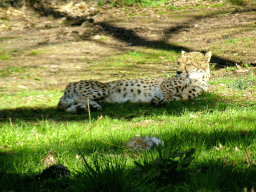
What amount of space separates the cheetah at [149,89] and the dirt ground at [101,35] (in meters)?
2.62

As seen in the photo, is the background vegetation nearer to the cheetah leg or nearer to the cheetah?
the cheetah leg

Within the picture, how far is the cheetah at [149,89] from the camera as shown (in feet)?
23.3

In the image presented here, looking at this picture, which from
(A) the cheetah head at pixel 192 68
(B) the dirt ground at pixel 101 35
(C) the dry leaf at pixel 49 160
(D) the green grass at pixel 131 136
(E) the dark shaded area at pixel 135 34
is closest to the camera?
(D) the green grass at pixel 131 136

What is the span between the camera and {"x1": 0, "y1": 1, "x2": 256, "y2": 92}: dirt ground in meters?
11.1

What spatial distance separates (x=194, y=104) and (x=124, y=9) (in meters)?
14.3

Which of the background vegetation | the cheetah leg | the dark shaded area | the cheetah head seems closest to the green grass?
the background vegetation

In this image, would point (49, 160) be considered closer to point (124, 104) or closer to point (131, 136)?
point (131, 136)

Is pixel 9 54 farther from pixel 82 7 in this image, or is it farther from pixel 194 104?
pixel 194 104

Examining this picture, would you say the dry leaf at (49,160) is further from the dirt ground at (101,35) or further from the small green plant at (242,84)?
the dirt ground at (101,35)

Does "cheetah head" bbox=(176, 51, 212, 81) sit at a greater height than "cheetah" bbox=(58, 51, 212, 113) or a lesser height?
greater

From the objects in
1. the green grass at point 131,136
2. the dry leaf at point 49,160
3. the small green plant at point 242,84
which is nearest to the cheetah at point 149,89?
the small green plant at point 242,84

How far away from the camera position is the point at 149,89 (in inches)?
289

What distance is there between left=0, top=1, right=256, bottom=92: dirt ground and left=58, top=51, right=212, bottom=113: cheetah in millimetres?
2622

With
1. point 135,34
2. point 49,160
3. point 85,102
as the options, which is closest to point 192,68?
point 85,102
